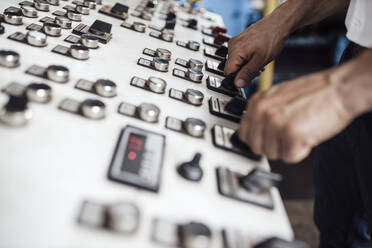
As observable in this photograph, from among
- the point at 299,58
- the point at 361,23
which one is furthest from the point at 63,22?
the point at 299,58

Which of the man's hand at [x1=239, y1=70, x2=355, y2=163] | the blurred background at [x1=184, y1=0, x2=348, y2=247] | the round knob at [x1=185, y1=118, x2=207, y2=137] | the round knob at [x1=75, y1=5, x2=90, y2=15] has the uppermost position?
the man's hand at [x1=239, y1=70, x2=355, y2=163]

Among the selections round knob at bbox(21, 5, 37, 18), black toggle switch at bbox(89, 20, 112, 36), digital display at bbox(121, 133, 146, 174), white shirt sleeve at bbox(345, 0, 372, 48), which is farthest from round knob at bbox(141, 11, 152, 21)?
digital display at bbox(121, 133, 146, 174)

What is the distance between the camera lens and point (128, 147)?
0.46 m

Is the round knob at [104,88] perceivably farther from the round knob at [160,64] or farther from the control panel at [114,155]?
the round knob at [160,64]

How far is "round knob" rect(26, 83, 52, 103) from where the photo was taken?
0.48 metres

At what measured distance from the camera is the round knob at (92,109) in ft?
1.61

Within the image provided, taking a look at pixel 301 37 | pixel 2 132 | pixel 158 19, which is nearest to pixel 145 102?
pixel 2 132

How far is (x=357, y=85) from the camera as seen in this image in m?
0.47

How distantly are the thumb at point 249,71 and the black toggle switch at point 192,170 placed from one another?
1.29 feet

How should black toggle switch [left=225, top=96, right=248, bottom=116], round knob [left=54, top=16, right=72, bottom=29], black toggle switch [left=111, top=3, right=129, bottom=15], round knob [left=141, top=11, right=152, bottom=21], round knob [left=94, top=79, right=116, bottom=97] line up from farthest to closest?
round knob [left=141, top=11, right=152, bottom=21], black toggle switch [left=111, top=3, right=129, bottom=15], round knob [left=54, top=16, right=72, bottom=29], black toggle switch [left=225, top=96, right=248, bottom=116], round knob [left=94, top=79, right=116, bottom=97]

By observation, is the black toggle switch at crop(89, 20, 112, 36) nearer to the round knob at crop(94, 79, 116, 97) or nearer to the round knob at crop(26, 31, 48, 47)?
the round knob at crop(26, 31, 48, 47)

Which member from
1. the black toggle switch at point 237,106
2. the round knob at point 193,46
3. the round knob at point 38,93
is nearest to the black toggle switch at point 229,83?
the black toggle switch at point 237,106

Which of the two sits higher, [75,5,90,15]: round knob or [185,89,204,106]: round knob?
[185,89,204,106]: round knob

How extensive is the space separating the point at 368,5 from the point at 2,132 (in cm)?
82
